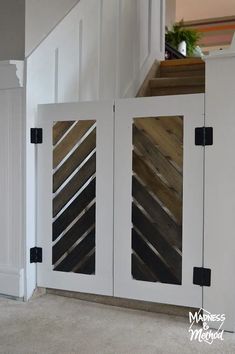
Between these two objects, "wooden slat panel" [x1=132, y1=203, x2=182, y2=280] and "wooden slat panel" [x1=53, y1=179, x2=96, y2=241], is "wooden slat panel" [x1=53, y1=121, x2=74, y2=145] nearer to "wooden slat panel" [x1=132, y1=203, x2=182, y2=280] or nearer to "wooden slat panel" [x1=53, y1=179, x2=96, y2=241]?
"wooden slat panel" [x1=53, y1=179, x2=96, y2=241]

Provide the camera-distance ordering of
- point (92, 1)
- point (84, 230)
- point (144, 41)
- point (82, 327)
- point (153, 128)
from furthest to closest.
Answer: point (144, 41) < point (92, 1) < point (84, 230) < point (153, 128) < point (82, 327)

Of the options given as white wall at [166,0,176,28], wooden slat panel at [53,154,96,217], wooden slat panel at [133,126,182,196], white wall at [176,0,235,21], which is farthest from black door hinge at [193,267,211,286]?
white wall at [176,0,235,21]

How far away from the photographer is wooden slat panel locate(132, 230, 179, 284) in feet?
8.04

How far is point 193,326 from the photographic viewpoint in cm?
231

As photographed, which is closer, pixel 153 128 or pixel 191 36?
pixel 153 128

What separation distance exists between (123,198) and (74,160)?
0.42 meters

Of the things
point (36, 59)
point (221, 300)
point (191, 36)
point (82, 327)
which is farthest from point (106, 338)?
point (191, 36)

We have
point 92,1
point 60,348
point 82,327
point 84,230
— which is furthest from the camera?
point 92,1

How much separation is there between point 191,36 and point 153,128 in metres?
3.48

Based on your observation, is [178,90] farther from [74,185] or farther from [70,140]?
[74,185]

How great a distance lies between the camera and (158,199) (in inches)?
98.0

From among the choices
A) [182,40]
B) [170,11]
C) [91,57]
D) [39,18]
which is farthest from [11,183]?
[170,11]

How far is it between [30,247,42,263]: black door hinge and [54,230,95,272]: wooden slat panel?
0.42ft

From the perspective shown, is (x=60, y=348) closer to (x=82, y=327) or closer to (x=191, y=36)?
(x=82, y=327)
